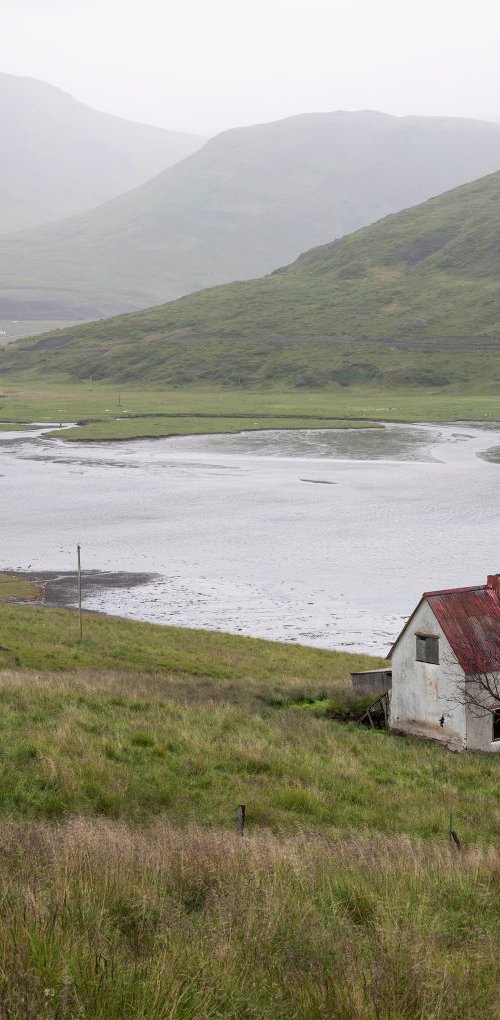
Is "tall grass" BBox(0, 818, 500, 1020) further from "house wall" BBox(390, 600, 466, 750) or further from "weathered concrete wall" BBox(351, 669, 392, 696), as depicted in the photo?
"weathered concrete wall" BBox(351, 669, 392, 696)

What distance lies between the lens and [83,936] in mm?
6328

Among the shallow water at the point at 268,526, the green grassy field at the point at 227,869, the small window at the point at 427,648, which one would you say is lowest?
the shallow water at the point at 268,526

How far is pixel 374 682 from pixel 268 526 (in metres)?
39.4

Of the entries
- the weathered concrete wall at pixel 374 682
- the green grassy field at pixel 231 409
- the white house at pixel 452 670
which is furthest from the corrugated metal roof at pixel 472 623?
the green grassy field at pixel 231 409

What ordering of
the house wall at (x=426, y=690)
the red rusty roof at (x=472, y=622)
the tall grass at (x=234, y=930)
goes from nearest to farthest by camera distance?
the tall grass at (x=234, y=930) → the red rusty roof at (x=472, y=622) → the house wall at (x=426, y=690)

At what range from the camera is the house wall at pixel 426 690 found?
27125mm

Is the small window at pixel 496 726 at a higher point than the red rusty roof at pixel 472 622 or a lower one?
lower

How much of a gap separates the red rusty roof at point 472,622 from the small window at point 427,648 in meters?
0.54

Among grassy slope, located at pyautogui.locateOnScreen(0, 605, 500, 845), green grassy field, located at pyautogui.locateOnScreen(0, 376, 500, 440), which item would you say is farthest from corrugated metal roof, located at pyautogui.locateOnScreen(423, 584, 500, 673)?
green grassy field, located at pyautogui.locateOnScreen(0, 376, 500, 440)

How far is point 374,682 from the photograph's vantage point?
3100 cm

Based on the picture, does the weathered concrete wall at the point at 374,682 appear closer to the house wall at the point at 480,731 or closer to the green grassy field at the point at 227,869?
the house wall at the point at 480,731

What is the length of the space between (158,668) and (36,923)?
29.4m

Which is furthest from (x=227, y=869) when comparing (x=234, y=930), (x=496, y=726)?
(x=496, y=726)

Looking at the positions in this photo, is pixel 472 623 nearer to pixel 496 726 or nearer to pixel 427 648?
pixel 427 648
